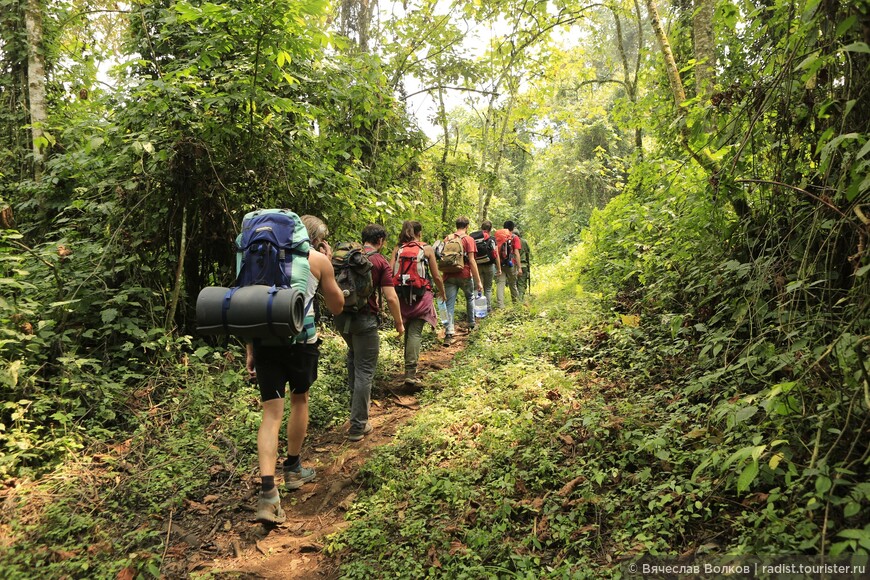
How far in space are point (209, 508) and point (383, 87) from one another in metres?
7.34

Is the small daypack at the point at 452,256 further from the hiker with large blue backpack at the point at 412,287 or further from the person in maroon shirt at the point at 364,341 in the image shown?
the person in maroon shirt at the point at 364,341

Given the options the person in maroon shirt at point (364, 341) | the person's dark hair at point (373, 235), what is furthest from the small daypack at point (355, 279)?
the person's dark hair at point (373, 235)

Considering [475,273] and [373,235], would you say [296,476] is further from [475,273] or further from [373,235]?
[475,273]

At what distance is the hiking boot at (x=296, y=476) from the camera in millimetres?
4504

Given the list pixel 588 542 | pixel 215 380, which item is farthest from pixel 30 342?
pixel 588 542

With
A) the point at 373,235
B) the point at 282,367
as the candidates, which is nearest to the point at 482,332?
the point at 373,235

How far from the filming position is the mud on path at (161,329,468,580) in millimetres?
3428

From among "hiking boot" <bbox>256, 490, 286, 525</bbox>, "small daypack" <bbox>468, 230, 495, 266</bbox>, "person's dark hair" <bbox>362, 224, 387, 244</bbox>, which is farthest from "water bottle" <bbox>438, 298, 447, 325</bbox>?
"hiking boot" <bbox>256, 490, 286, 525</bbox>

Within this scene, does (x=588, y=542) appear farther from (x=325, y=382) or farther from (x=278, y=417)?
(x=325, y=382)

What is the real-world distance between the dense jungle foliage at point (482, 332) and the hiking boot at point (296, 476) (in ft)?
1.71

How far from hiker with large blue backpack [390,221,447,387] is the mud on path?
5.12ft

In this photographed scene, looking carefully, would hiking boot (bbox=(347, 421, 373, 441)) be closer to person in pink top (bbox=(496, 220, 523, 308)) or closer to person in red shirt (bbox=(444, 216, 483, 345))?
person in red shirt (bbox=(444, 216, 483, 345))

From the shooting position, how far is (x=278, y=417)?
407cm

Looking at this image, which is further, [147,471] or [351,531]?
[147,471]
